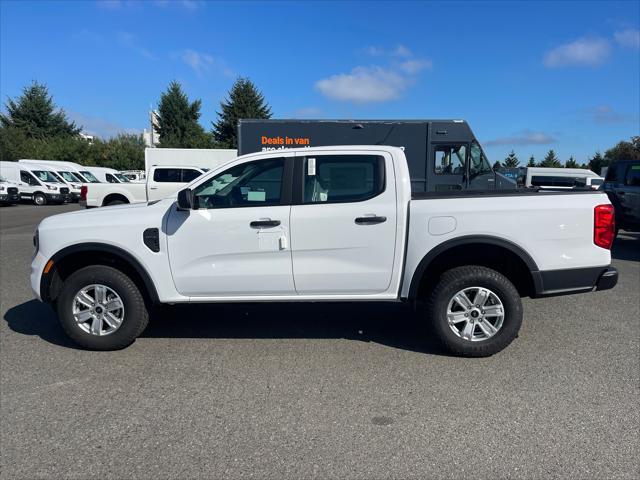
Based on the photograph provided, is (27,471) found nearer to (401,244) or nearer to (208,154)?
(401,244)

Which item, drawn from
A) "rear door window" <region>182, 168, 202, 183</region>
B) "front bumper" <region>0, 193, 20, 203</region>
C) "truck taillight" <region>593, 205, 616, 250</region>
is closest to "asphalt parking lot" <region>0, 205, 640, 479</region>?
"truck taillight" <region>593, 205, 616, 250</region>

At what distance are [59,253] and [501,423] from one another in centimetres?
394

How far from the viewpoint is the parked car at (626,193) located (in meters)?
10.2

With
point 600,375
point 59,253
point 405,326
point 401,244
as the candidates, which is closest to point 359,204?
point 401,244

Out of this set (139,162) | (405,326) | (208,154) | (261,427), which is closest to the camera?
(261,427)

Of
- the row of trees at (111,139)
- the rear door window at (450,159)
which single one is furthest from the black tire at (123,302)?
the row of trees at (111,139)

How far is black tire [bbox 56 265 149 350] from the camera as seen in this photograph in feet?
14.1

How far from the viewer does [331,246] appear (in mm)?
4188

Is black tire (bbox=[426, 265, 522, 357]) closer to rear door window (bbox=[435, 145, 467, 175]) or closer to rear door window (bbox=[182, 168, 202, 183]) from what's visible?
rear door window (bbox=[435, 145, 467, 175])

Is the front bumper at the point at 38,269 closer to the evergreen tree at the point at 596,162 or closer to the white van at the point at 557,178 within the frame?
the white van at the point at 557,178

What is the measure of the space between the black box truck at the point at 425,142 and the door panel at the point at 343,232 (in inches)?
309

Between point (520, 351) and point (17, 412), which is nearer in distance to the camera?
point (17, 412)

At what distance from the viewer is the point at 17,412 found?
332 centimetres

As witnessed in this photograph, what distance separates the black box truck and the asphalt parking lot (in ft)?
23.2
